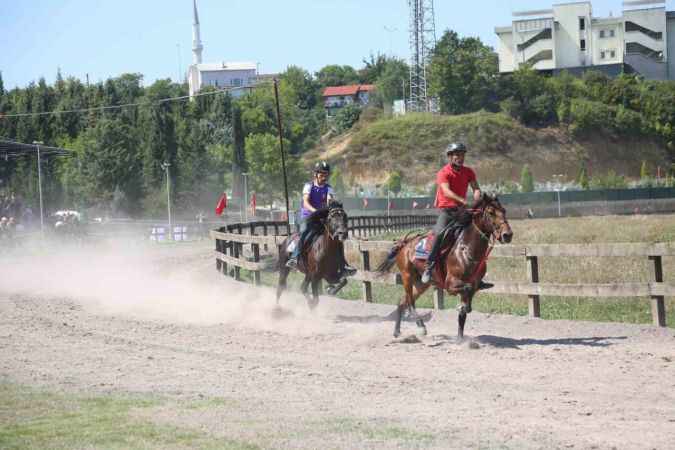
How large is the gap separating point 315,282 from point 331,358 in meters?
4.66

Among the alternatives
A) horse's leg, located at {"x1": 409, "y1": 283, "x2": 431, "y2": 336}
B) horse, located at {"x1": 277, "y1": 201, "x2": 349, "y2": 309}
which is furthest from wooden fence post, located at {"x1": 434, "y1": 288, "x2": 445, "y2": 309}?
A: horse's leg, located at {"x1": 409, "y1": 283, "x2": 431, "y2": 336}

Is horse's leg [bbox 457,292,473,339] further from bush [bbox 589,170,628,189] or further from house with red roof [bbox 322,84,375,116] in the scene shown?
house with red roof [bbox 322,84,375,116]

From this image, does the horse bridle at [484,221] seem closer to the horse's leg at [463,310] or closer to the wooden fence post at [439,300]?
the horse's leg at [463,310]

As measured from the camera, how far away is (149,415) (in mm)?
9016

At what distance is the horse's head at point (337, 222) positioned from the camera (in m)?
15.9

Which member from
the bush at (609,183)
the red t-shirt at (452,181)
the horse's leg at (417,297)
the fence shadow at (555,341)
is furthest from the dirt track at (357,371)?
the bush at (609,183)

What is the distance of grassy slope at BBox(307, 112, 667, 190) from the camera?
118000 mm

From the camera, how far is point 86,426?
28.3 feet

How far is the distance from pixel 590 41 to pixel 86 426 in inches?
5246

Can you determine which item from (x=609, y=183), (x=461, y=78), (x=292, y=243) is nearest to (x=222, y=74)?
(x=461, y=78)

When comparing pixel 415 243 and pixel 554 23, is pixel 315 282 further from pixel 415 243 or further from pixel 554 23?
pixel 554 23

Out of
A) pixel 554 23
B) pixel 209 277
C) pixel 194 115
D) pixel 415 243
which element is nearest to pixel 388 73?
pixel 554 23

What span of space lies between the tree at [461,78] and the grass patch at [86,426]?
399 feet

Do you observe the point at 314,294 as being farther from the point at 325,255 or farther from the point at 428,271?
the point at 428,271
